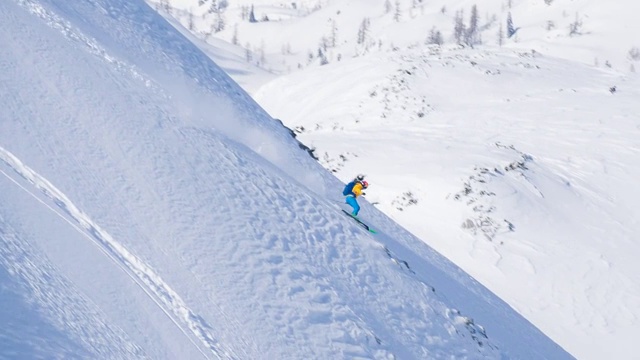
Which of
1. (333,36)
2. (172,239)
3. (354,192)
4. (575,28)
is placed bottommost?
(333,36)

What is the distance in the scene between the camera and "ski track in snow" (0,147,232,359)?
9.30 metres

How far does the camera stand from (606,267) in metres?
22.6

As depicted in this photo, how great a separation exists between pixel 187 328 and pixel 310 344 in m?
1.95

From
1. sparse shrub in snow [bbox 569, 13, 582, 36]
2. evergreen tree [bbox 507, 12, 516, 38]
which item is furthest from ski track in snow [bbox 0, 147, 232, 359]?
evergreen tree [bbox 507, 12, 516, 38]

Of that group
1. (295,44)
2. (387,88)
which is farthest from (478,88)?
(295,44)

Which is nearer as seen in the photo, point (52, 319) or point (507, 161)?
point (52, 319)

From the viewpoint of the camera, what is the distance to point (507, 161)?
94.7 ft

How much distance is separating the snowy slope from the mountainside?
5.35 meters

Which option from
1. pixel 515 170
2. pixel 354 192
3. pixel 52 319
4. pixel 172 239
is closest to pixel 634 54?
pixel 515 170

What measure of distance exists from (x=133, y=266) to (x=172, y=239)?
1.09 meters

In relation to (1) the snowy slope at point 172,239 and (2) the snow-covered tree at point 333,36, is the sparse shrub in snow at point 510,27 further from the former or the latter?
(1) the snowy slope at point 172,239

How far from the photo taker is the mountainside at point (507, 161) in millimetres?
21625

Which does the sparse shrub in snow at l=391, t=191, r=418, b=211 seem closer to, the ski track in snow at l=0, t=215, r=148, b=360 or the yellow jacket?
the yellow jacket

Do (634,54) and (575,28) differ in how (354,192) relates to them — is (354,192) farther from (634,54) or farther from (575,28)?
(575,28)
